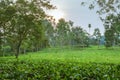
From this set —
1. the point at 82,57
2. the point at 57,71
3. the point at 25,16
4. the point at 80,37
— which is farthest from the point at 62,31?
the point at 57,71

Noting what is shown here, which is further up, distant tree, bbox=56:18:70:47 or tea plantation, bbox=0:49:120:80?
distant tree, bbox=56:18:70:47

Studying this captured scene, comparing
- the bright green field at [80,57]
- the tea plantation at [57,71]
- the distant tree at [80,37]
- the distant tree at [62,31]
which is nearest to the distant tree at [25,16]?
the bright green field at [80,57]

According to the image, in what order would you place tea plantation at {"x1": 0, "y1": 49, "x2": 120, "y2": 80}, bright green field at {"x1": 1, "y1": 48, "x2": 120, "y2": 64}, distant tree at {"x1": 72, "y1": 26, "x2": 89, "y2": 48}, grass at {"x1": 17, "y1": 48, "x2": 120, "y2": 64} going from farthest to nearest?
distant tree at {"x1": 72, "y1": 26, "x2": 89, "y2": 48}
grass at {"x1": 17, "y1": 48, "x2": 120, "y2": 64}
bright green field at {"x1": 1, "y1": 48, "x2": 120, "y2": 64}
tea plantation at {"x1": 0, "y1": 49, "x2": 120, "y2": 80}

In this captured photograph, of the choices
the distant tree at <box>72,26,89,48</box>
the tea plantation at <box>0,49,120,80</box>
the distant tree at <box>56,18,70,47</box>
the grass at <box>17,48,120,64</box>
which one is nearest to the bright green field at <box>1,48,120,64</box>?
the grass at <box>17,48,120,64</box>

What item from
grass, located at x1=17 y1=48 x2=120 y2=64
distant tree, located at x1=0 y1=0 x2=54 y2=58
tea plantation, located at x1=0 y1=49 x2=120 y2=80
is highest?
distant tree, located at x1=0 y1=0 x2=54 y2=58

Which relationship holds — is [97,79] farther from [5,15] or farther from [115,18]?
[5,15]

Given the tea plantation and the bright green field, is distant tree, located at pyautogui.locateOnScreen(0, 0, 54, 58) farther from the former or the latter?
the tea plantation

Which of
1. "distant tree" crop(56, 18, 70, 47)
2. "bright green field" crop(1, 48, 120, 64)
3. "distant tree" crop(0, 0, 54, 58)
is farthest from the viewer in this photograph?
"distant tree" crop(56, 18, 70, 47)

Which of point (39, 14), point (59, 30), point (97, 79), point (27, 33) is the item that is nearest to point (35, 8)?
point (39, 14)

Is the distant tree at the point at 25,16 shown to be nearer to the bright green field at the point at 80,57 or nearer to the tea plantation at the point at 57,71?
the bright green field at the point at 80,57

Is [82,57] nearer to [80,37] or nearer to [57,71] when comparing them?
[57,71]

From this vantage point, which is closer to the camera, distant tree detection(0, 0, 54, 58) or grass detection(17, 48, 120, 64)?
distant tree detection(0, 0, 54, 58)

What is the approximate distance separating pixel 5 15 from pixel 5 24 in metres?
1.51

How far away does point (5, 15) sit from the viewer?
111 ft
